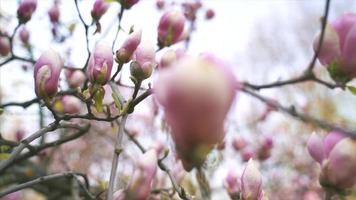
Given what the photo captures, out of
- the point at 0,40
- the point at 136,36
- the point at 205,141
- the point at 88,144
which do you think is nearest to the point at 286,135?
the point at 88,144

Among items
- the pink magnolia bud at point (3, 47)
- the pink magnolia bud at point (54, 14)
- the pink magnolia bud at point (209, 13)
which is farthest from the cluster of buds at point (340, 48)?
the pink magnolia bud at point (209, 13)

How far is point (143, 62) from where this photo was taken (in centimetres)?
91

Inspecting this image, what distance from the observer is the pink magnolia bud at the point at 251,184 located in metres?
0.85

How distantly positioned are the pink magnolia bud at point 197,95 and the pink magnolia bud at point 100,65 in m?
0.43

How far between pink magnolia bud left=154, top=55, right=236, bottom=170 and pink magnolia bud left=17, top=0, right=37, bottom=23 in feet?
3.56

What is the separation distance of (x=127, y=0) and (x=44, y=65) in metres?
0.45

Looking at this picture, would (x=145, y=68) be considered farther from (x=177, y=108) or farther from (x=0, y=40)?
(x=0, y=40)

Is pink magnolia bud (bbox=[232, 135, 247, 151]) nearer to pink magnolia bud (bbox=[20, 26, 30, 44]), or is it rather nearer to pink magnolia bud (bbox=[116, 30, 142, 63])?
pink magnolia bud (bbox=[20, 26, 30, 44])

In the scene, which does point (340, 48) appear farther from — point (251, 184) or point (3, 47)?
point (3, 47)

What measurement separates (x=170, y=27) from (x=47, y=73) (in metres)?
0.43

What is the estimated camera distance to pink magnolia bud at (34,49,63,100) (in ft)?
2.72

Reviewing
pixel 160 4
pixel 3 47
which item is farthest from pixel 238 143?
pixel 3 47

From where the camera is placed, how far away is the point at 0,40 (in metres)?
1.69

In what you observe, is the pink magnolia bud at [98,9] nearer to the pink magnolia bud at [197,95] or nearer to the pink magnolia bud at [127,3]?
the pink magnolia bud at [127,3]
